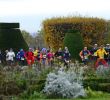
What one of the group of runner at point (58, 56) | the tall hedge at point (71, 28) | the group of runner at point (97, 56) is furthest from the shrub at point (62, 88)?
Result: the tall hedge at point (71, 28)

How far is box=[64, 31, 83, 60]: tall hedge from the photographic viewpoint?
143 feet

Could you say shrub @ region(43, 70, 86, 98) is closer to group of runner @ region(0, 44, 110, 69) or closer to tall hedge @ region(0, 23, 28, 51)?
group of runner @ region(0, 44, 110, 69)

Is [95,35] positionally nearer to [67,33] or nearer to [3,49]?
[67,33]

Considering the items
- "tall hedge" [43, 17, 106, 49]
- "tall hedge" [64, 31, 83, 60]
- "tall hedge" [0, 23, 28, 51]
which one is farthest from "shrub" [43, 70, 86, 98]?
"tall hedge" [43, 17, 106, 49]

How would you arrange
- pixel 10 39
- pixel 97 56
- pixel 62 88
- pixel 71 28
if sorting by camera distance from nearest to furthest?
pixel 62 88
pixel 97 56
pixel 10 39
pixel 71 28

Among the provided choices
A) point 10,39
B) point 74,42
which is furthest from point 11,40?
point 74,42

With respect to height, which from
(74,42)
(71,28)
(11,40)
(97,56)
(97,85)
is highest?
(71,28)

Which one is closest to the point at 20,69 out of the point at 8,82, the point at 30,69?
the point at 30,69

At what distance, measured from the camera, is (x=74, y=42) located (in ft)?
147

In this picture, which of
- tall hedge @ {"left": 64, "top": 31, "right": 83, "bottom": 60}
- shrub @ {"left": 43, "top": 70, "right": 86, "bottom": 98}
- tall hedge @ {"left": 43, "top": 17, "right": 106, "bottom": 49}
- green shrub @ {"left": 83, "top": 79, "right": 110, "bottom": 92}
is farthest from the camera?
tall hedge @ {"left": 43, "top": 17, "right": 106, "bottom": 49}

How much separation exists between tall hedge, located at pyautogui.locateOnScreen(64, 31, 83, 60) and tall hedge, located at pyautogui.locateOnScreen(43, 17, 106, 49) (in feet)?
12.1

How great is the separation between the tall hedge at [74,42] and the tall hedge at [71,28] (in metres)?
3.69

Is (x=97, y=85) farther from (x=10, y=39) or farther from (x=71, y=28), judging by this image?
(x=71, y=28)

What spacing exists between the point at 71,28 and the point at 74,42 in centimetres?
589
